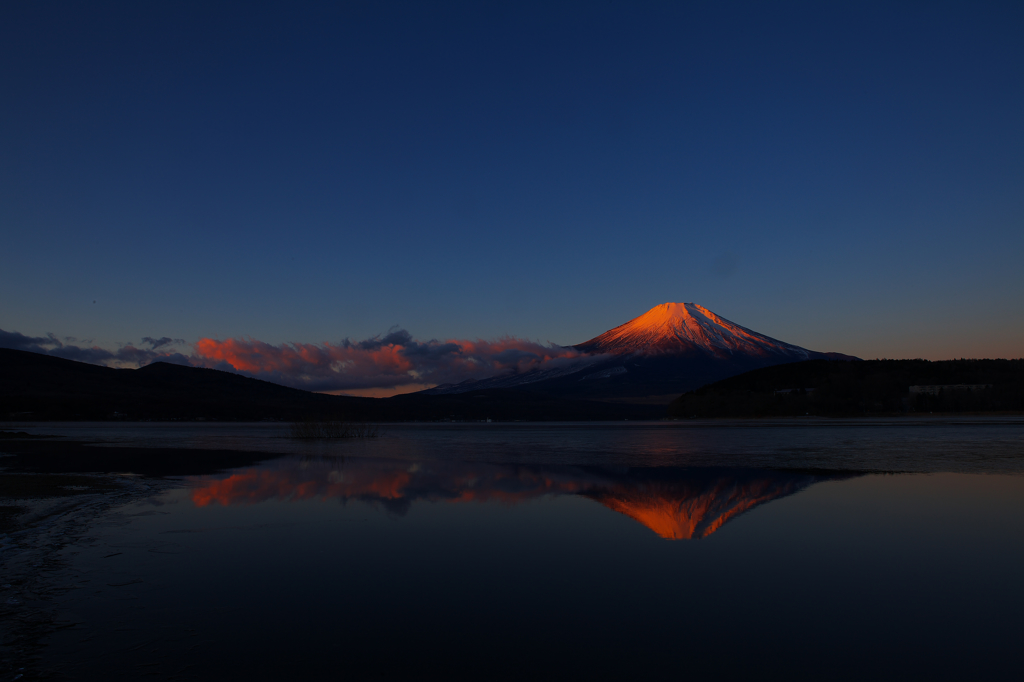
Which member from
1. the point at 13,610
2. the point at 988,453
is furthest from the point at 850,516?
the point at 988,453

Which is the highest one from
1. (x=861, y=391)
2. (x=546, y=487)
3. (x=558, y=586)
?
(x=861, y=391)

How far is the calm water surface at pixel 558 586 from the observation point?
4.63 meters

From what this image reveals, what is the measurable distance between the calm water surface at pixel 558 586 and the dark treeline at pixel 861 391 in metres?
89.5

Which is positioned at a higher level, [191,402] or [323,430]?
[191,402]

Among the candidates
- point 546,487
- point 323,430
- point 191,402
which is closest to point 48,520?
point 546,487

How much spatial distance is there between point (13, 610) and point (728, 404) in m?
113

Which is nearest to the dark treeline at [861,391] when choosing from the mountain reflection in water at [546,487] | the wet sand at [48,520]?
the mountain reflection in water at [546,487]

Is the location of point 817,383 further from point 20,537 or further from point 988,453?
point 20,537

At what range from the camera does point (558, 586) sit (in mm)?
6547

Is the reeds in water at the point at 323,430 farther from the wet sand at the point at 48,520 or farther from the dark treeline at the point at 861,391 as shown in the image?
the dark treeline at the point at 861,391

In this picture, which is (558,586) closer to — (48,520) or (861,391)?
(48,520)

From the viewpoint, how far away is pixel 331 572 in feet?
23.5

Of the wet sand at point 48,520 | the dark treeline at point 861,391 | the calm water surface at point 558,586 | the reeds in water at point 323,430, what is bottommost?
the calm water surface at point 558,586

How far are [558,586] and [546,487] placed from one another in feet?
26.8
